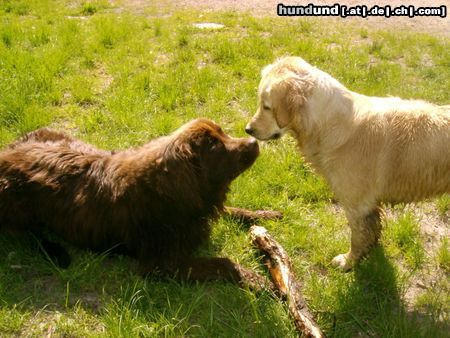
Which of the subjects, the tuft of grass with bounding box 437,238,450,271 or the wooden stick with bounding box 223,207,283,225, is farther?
the wooden stick with bounding box 223,207,283,225

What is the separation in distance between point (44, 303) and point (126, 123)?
2571mm

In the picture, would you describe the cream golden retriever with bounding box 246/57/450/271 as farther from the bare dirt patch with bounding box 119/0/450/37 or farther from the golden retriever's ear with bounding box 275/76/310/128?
the bare dirt patch with bounding box 119/0/450/37

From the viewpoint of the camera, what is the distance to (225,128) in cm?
567

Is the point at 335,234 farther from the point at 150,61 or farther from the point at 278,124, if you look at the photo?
the point at 150,61

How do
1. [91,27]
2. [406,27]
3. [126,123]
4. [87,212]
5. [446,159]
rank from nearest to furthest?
1. [446,159]
2. [87,212]
3. [126,123]
4. [91,27]
5. [406,27]

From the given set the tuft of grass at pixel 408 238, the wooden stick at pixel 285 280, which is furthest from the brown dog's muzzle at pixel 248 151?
the tuft of grass at pixel 408 238

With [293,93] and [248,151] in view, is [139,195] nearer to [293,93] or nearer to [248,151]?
[248,151]

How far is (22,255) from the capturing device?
4.00 meters

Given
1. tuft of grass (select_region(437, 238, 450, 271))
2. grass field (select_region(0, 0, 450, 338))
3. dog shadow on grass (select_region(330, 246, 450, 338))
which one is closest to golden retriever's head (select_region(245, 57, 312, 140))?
grass field (select_region(0, 0, 450, 338))

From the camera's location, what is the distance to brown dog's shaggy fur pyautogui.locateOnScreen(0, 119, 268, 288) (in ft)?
11.9

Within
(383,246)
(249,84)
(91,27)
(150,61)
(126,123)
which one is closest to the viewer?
(383,246)

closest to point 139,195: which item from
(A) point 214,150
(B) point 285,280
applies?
(A) point 214,150

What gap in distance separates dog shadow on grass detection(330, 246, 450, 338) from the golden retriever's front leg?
76 mm

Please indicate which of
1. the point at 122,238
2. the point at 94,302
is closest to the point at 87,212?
the point at 122,238
